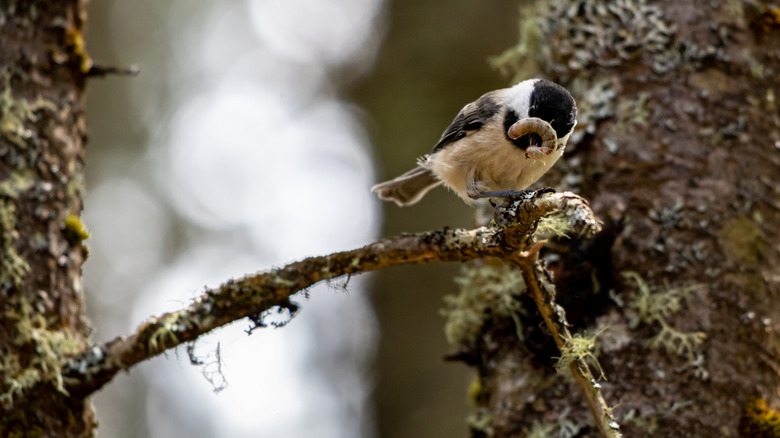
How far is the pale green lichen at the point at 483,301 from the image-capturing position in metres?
2.74

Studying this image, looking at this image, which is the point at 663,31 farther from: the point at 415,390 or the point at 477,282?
the point at 415,390

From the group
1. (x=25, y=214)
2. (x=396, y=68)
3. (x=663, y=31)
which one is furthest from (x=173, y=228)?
(x=663, y=31)

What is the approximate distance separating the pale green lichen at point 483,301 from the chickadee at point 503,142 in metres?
0.34

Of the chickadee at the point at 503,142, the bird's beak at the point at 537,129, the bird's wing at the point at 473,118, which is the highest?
the bird's wing at the point at 473,118

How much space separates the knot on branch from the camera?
1.62 m

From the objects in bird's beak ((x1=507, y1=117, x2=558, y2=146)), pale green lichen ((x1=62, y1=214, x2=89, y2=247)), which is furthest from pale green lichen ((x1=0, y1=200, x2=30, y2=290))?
bird's beak ((x1=507, y1=117, x2=558, y2=146))

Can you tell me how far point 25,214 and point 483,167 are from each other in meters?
1.77

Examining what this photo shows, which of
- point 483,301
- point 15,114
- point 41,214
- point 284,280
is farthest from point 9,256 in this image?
Answer: point 483,301

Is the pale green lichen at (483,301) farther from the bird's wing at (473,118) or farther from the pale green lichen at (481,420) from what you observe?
the bird's wing at (473,118)

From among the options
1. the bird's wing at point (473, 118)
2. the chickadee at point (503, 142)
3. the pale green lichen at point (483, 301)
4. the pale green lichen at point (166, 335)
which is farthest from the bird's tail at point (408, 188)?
the pale green lichen at point (166, 335)

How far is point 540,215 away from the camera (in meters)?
1.79

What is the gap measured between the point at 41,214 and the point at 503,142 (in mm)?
1772

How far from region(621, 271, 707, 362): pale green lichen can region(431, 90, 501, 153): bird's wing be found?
0.94 m

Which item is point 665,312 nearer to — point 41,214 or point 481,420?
point 481,420
